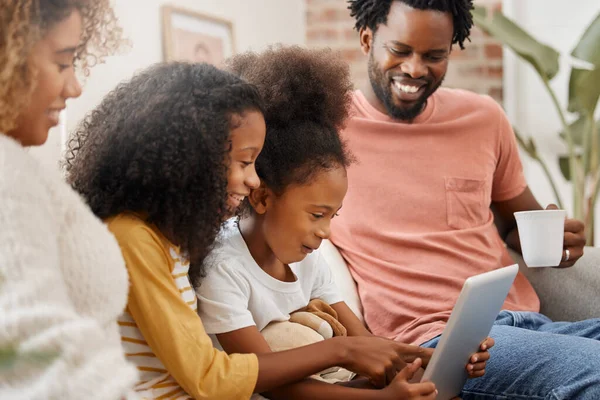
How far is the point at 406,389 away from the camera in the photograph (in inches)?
45.9

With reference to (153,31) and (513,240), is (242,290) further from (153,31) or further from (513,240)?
(153,31)

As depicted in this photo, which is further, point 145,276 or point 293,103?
point 293,103

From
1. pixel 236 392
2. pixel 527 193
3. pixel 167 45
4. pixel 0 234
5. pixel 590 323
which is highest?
pixel 167 45

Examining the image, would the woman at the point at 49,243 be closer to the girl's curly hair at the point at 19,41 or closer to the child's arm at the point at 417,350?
the girl's curly hair at the point at 19,41

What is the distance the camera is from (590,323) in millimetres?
1611

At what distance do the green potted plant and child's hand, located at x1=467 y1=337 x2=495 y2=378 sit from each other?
1900mm

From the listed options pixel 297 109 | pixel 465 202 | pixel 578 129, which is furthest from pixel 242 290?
pixel 578 129

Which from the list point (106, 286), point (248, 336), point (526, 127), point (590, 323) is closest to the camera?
point (106, 286)

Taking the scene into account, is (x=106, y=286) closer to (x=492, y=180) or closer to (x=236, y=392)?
(x=236, y=392)

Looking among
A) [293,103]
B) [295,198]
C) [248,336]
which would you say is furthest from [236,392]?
[293,103]

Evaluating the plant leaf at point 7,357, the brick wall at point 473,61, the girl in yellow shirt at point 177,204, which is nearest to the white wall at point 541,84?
the brick wall at point 473,61

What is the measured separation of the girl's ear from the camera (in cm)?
134

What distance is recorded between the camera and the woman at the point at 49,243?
72 cm

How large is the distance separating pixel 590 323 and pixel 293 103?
2.68 ft
